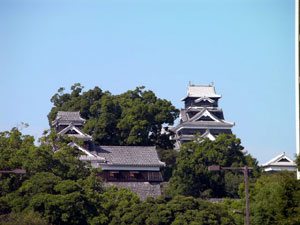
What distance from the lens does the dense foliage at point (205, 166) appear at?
70.9 m

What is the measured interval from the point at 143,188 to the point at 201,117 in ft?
94.7

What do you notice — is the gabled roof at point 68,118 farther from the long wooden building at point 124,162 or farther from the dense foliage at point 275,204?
the dense foliage at point 275,204

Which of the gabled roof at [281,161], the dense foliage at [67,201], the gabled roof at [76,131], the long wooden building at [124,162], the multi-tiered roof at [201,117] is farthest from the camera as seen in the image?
the multi-tiered roof at [201,117]

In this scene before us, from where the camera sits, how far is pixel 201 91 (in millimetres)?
103750

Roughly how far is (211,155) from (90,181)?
77.2 ft

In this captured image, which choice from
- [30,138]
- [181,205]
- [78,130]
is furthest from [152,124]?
[181,205]

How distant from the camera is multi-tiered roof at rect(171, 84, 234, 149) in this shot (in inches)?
3701

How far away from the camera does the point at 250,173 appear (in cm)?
7456

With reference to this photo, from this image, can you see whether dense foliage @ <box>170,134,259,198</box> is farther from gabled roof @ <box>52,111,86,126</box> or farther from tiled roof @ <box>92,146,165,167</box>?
gabled roof @ <box>52,111,86,126</box>

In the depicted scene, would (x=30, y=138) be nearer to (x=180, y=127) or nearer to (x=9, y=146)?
(x=9, y=146)

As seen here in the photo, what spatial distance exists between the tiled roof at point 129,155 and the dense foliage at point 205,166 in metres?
2.19

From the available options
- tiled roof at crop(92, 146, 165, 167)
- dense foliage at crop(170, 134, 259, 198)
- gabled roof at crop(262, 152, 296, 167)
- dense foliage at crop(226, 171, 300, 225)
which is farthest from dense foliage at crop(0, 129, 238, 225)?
gabled roof at crop(262, 152, 296, 167)

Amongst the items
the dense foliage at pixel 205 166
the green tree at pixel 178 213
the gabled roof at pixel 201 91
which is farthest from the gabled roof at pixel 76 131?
the gabled roof at pixel 201 91

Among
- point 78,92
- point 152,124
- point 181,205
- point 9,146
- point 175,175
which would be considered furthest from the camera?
point 78,92
